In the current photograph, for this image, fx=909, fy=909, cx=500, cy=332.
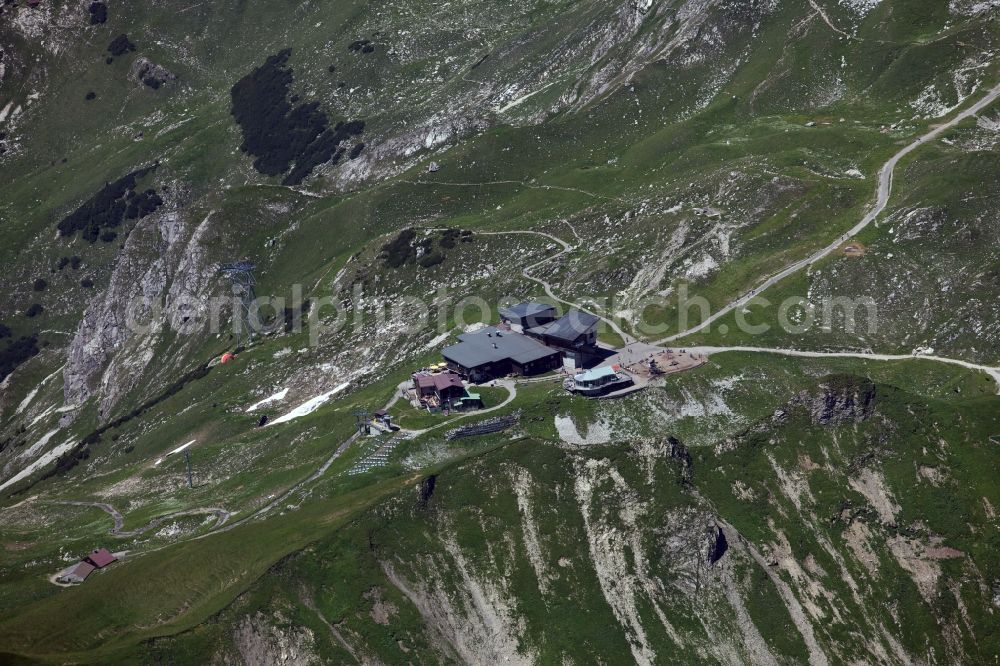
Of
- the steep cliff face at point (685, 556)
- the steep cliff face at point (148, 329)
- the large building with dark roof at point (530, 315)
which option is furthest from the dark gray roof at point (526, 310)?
the steep cliff face at point (148, 329)

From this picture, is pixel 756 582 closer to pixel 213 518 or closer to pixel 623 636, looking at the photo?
pixel 623 636

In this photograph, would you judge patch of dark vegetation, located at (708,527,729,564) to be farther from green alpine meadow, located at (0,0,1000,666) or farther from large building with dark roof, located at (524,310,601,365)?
large building with dark roof, located at (524,310,601,365)

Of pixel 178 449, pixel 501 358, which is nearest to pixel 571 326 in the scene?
pixel 501 358

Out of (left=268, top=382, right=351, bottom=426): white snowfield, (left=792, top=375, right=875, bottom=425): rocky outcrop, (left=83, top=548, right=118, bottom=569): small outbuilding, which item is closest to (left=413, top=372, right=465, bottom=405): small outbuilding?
(left=268, top=382, right=351, bottom=426): white snowfield

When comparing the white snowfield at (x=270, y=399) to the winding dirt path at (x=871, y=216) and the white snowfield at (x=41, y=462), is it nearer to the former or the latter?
the white snowfield at (x=41, y=462)

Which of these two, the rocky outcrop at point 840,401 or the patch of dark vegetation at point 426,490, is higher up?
the patch of dark vegetation at point 426,490

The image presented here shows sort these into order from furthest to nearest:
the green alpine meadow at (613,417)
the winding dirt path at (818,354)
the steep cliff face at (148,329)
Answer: the steep cliff face at (148,329), the winding dirt path at (818,354), the green alpine meadow at (613,417)

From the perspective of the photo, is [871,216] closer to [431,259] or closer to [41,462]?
[431,259]

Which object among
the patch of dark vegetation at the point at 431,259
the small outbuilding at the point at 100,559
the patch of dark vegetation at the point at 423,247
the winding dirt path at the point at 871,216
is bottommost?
the winding dirt path at the point at 871,216

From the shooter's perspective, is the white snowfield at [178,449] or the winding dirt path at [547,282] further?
the white snowfield at [178,449]
